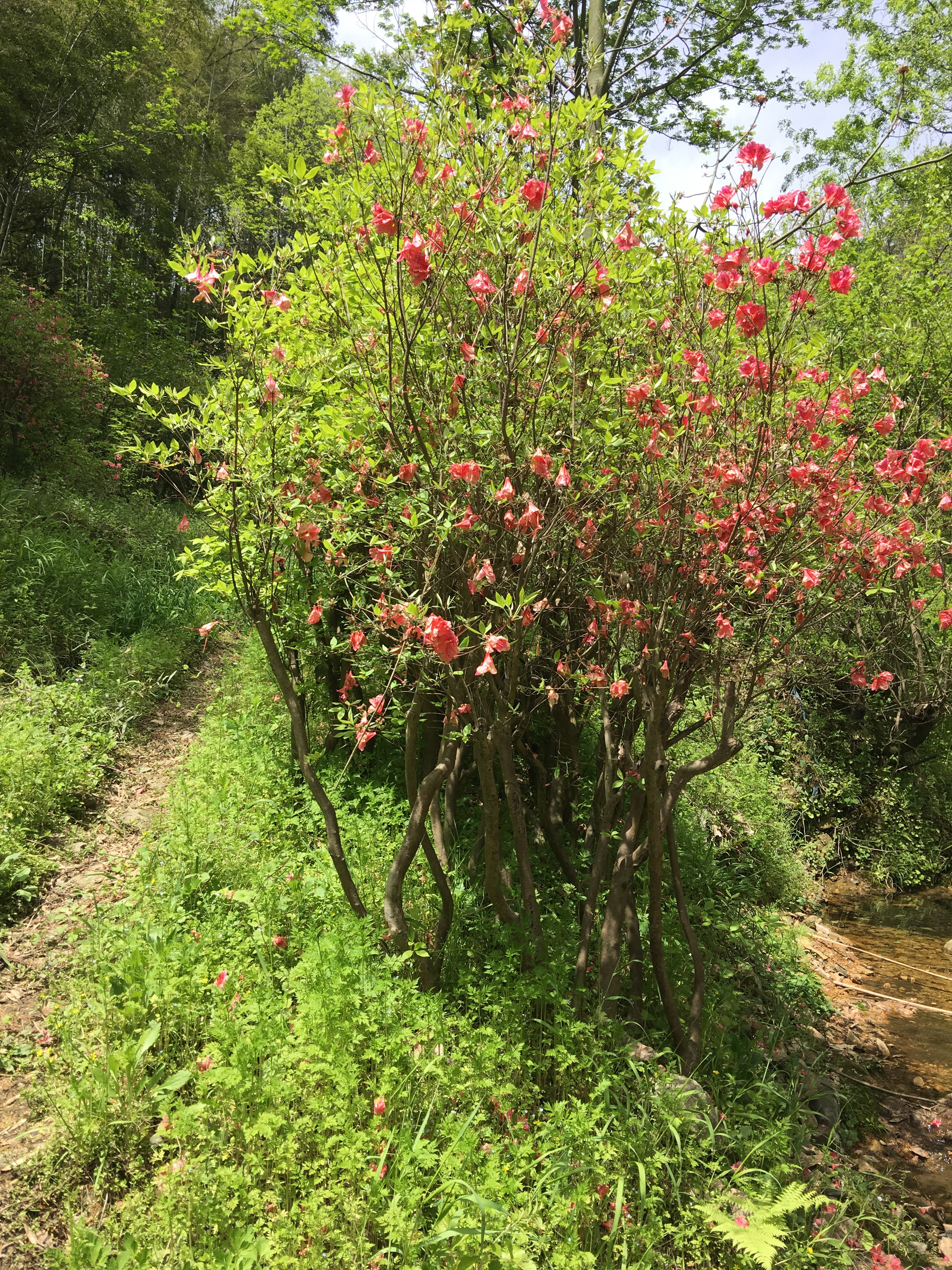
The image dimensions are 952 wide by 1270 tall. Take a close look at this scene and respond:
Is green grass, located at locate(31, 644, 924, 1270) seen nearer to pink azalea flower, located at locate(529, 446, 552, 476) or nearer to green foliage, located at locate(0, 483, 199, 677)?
pink azalea flower, located at locate(529, 446, 552, 476)

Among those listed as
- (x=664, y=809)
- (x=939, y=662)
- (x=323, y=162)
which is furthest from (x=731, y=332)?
(x=939, y=662)

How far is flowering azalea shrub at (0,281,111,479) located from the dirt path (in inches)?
252

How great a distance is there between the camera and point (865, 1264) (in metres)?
2.68

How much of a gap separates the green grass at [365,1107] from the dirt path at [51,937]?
9 cm

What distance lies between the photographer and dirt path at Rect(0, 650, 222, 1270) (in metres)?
2.25

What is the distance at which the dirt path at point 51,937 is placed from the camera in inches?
88.7

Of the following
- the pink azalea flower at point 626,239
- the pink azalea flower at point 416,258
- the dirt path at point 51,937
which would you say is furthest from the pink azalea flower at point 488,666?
the dirt path at point 51,937

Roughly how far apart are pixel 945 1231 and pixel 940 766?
6051 mm

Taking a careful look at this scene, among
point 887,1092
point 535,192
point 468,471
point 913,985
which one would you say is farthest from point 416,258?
point 913,985

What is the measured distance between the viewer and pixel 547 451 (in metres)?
2.58

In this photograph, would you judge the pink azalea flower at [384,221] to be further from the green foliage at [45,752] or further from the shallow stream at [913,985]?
the shallow stream at [913,985]

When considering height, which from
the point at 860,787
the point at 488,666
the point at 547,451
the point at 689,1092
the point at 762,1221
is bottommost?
the point at 762,1221

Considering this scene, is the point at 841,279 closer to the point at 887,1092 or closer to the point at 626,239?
the point at 626,239

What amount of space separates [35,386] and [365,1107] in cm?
1117
